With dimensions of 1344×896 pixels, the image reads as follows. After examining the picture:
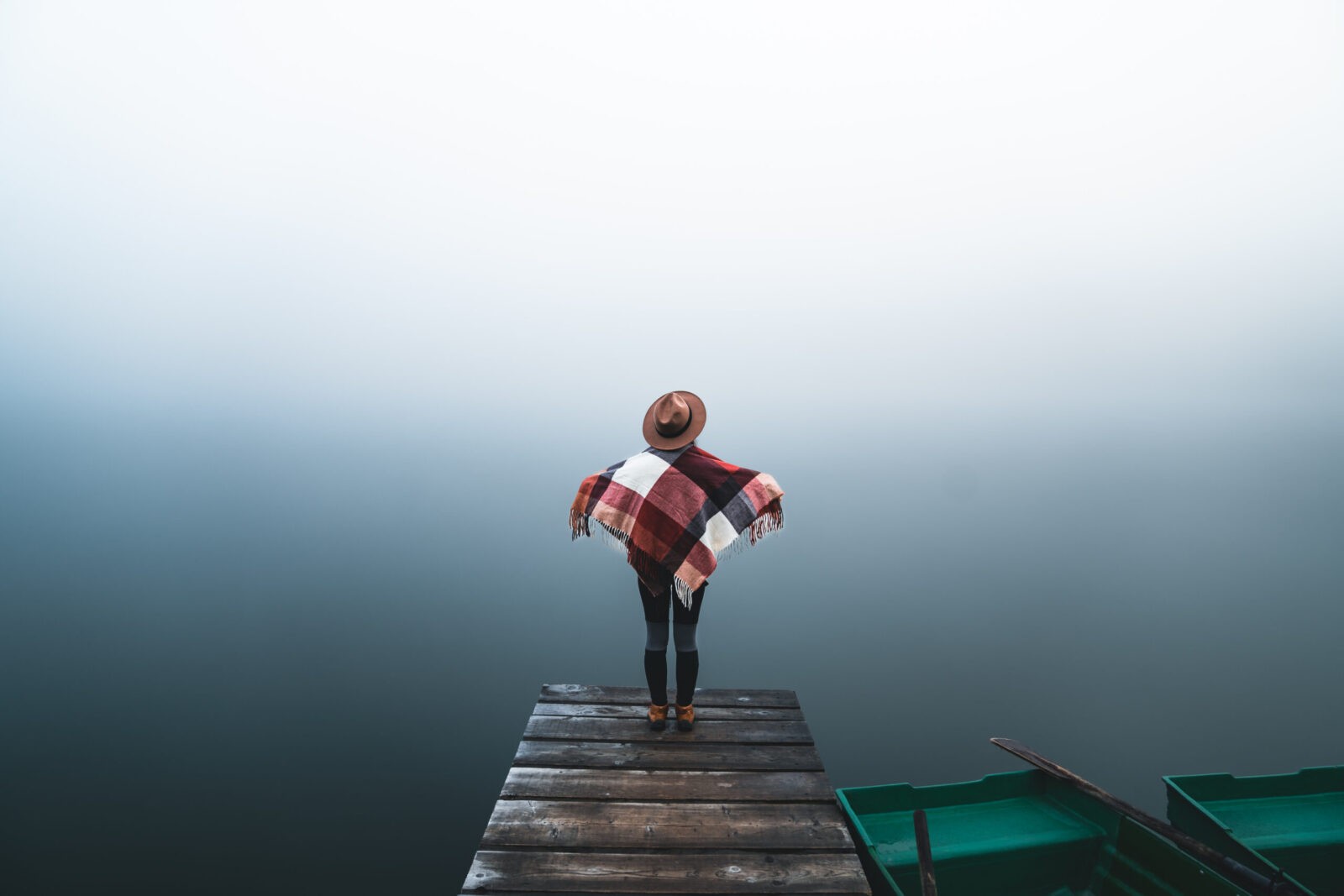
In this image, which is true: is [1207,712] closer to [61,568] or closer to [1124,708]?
A: [1124,708]

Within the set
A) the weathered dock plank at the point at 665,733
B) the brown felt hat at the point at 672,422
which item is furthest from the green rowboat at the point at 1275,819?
the brown felt hat at the point at 672,422

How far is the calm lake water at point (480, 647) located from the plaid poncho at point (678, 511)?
299cm

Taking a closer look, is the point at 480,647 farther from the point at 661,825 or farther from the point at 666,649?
the point at 661,825

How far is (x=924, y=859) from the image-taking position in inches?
84.0

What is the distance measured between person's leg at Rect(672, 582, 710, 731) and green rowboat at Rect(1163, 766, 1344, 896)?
231 centimetres

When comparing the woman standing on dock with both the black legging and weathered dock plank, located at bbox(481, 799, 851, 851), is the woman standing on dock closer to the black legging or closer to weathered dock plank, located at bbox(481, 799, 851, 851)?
the black legging

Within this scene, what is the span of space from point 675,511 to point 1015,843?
2.05 metres

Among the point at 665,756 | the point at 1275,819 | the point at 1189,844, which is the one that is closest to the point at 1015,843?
the point at 1189,844

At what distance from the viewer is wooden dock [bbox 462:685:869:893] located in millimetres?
1779

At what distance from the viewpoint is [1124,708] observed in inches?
240

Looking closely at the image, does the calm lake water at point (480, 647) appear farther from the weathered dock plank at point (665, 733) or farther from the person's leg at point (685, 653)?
the person's leg at point (685, 653)

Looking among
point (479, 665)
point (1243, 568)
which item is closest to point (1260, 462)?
point (1243, 568)

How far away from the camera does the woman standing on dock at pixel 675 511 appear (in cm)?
234

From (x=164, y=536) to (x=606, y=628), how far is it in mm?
8601
